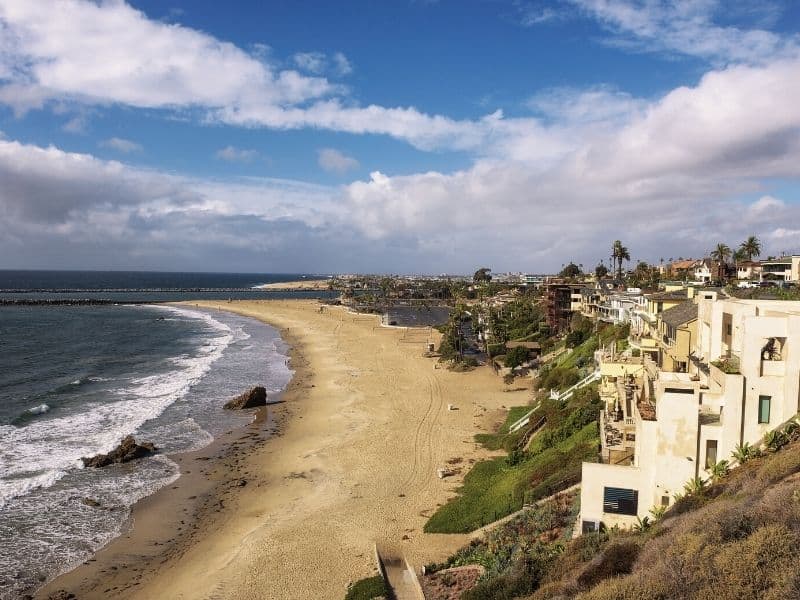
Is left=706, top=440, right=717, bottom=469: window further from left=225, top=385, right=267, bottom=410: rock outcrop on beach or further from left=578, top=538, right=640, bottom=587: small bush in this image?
left=225, top=385, right=267, bottom=410: rock outcrop on beach

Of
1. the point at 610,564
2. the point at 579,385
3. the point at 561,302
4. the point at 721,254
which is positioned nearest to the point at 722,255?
the point at 721,254

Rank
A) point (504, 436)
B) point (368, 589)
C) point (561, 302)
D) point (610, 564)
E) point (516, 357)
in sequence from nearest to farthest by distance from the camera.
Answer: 1. point (610, 564)
2. point (368, 589)
3. point (504, 436)
4. point (516, 357)
5. point (561, 302)

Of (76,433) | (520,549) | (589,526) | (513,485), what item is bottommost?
(76,433)

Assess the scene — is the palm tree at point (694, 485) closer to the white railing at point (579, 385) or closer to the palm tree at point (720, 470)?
the palm tree at point (720, 470)

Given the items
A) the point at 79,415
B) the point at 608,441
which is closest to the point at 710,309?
the point at 608,441

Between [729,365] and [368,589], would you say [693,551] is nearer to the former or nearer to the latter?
[729,365]

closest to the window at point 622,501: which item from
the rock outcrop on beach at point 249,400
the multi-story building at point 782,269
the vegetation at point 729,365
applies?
the vegetation at point 729,365

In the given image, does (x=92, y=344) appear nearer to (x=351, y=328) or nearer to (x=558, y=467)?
(x=351, y=328)
